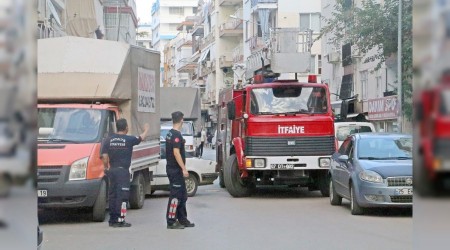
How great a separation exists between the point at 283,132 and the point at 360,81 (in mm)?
22575

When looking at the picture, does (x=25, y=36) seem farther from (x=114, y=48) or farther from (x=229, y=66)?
(x=229, y=66)

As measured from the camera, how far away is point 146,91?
49.1ft

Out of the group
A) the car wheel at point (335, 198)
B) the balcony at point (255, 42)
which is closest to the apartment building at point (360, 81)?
the balcony at point (255, 42)

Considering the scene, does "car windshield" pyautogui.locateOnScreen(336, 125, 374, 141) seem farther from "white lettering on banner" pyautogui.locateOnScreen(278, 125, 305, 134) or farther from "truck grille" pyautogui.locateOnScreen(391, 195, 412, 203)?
"truck grille" pyautogui.locateOnScreen(391, 195, 412, 203)

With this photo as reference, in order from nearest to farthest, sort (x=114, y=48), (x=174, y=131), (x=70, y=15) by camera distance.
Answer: (x=174, y=131) → (x=114, y=48) → (x=70, y=15)

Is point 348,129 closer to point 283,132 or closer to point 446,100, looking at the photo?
point 283,132

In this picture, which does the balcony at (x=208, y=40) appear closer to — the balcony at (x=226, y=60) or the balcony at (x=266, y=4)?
the balcony at (x=226, y=60)

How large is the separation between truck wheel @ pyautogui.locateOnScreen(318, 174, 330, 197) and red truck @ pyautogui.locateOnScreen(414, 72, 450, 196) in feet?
49.5

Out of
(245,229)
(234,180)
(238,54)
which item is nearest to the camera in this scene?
(245,229)

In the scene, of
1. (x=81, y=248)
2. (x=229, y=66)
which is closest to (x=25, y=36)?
(x=81, y=248)

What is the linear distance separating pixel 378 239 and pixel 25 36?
8.75m

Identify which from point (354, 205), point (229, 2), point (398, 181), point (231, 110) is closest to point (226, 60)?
point (229, 2)

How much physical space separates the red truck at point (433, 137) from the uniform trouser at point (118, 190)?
973cm

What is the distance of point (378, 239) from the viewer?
10.4 metres
